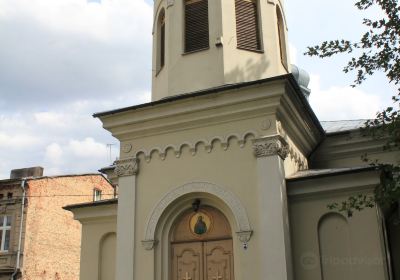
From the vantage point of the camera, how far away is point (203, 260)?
34.6 feet

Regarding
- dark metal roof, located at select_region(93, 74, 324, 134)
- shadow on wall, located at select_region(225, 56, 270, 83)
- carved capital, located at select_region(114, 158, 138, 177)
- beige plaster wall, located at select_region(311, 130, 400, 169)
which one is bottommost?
carved capital, located at select_region(114, 158, 138, 177)

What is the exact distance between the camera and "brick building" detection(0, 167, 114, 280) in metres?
24.0

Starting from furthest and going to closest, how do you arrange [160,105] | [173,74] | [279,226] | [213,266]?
1. [173,74]
2. [160,105]
3. [213,266]
4. [279,226]

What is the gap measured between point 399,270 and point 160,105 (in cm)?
A: 645

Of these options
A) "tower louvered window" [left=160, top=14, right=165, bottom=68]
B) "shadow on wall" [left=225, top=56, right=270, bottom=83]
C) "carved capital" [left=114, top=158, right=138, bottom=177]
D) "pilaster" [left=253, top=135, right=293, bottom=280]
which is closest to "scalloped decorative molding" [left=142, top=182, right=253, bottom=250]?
"pilaster" [left=253, top=135, right=293, bottom=280]

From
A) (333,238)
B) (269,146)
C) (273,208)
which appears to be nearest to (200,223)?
(273,208)

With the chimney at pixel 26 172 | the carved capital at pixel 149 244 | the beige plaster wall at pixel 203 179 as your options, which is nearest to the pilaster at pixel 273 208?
the beige plaster wall at pixel 203 179

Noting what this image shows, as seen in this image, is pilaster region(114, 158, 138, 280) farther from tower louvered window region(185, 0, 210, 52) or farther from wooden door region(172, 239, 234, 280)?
tower louvered window region(185, 0, 210, 52)

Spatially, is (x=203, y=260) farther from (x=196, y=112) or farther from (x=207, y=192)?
(x=196, y=112)

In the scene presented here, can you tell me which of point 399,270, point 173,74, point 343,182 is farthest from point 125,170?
point 399,270

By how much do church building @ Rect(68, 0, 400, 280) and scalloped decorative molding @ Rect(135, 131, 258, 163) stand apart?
0.07ft

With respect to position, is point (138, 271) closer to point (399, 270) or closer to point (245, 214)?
point (245, 214)

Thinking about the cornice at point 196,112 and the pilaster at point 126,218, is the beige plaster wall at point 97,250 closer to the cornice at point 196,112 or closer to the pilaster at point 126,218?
the pilaster at point 126,218

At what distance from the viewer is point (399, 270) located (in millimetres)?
11508
